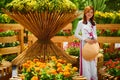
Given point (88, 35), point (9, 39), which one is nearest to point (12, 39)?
point (9, 39)

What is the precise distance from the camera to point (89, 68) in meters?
7.01

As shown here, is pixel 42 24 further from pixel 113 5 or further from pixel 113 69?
pixel 113 5

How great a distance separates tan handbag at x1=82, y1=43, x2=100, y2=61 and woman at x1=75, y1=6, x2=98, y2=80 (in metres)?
0.08

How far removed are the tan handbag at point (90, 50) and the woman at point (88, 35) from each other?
77 mm

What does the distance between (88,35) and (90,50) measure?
47 cm

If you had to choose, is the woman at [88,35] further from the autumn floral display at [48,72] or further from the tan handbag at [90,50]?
the autumn floral display at [48,72]

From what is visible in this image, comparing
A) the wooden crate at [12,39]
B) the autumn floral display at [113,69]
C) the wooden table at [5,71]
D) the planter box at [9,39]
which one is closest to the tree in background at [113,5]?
the wooden crate at [12,39]

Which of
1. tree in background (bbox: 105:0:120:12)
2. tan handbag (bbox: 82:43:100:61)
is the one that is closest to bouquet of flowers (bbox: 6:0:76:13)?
tan handbag (bbox: 82:43:100:61)

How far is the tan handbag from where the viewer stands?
21.0 feet

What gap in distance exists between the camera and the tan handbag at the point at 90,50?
21.0 ft

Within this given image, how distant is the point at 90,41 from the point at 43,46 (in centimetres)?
84

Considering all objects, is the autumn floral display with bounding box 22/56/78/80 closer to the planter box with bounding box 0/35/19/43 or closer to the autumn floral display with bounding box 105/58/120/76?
the autumn floral display with bounding box 105/58/120/76

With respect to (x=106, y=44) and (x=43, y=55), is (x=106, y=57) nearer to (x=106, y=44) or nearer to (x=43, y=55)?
(x=106, y=44)

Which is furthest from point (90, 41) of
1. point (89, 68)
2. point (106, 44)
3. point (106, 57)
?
point (106, 44)
